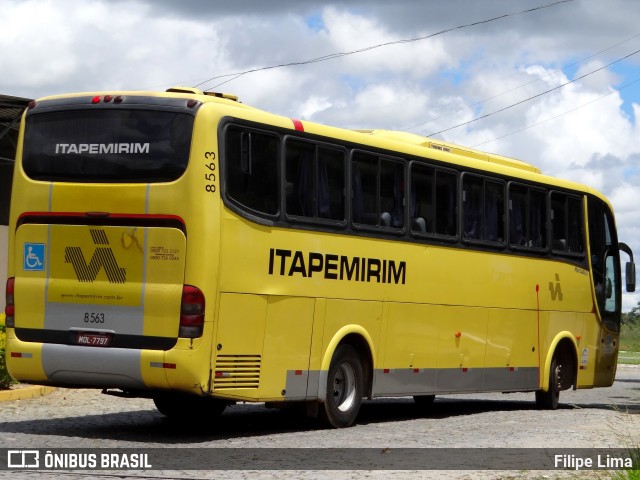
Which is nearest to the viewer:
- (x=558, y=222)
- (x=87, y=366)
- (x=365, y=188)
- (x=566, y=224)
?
(x=87, y=366)

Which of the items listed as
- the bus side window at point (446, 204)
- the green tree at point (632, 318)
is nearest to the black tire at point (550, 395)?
the bus side window at point (446, 204)

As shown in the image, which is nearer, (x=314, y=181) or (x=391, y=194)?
(x=314, y=181)

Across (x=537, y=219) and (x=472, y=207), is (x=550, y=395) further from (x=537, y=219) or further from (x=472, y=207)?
(x=472, y=207)

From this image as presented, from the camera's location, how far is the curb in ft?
59.5

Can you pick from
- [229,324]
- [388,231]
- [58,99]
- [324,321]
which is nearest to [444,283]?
[388,231]

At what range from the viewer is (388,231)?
54.2 ft

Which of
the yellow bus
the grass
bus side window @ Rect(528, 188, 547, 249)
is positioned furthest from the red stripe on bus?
the grass

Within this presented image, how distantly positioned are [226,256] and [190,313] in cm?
74

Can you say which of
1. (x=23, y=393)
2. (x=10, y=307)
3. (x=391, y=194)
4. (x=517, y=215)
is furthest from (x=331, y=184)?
(x=23, y=393)

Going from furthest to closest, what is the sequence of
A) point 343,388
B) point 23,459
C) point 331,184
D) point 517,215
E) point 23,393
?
point 517,215
point 23,393
point 343,388
point 331,184
point 23,459

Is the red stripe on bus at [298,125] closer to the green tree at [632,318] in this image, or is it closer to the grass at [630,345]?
the grass at [630,345]

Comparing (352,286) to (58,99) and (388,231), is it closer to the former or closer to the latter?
(388,231)

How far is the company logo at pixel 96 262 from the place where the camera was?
1367 cm

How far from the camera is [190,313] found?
13.3 m
